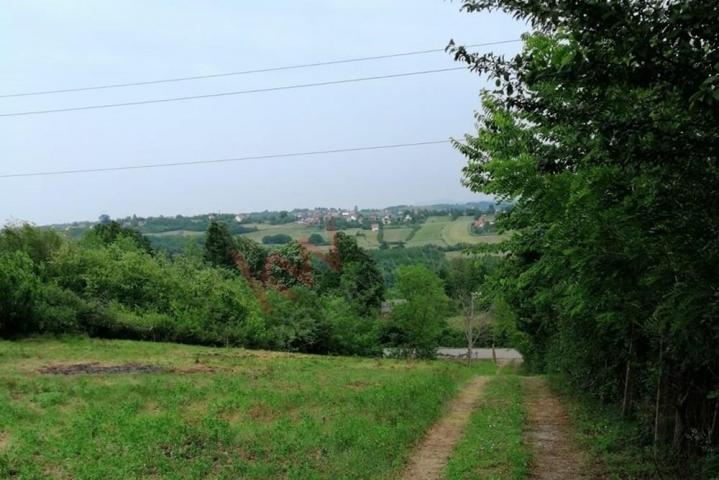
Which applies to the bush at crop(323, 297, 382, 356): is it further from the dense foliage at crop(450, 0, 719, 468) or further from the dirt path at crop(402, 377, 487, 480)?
the dense foliage at crop(450, 0, 719, 468)

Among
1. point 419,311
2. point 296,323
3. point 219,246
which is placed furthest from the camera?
point 219,246

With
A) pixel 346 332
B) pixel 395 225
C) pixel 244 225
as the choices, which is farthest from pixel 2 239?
pixel 395 225

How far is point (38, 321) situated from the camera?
28.5m

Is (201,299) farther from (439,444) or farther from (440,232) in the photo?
(440,232)

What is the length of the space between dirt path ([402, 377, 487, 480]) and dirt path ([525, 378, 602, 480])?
1.40 m

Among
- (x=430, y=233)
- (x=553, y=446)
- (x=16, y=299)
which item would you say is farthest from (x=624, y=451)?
(x=430, y=233)

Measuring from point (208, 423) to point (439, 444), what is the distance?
4.32 m

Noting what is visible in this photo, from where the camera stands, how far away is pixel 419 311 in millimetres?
52250

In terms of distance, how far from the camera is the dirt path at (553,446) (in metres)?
8.60

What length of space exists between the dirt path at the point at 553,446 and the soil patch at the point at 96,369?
11.8 meters

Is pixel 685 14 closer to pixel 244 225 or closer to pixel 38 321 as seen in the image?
pixel 38 321

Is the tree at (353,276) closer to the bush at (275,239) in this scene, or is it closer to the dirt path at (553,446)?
the bush at (275,239)

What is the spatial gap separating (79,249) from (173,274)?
6.26 metres

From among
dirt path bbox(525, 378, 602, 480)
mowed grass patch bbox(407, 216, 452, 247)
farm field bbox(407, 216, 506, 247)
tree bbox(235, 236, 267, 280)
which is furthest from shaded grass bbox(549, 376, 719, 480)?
mowed grass patch bbox(407, 216, 452, 247)
